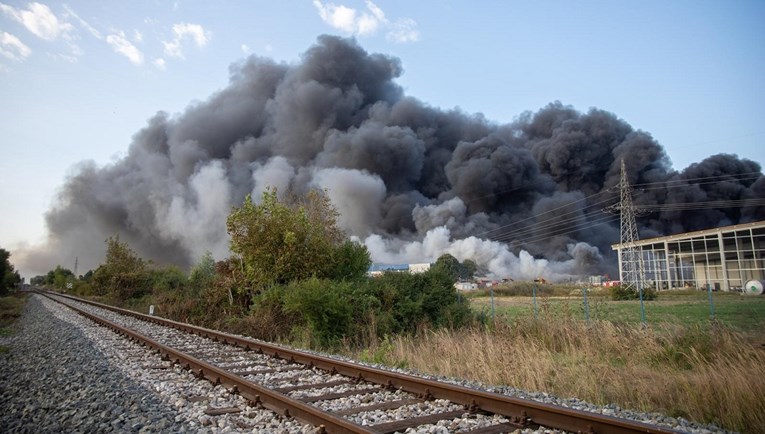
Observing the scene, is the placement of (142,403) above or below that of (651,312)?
below

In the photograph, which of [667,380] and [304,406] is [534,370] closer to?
[667,380]

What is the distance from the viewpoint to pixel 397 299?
13227mm

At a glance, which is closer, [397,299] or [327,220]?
[397,299]

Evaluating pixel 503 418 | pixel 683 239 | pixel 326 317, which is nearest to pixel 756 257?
pixel 683 239

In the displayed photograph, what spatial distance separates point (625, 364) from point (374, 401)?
4.45 meters

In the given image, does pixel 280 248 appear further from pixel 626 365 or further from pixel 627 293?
pixel 627 293

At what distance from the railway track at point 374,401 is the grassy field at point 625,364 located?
149 cm

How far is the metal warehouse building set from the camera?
121 ft

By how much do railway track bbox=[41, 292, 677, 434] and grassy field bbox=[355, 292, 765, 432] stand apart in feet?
4.90

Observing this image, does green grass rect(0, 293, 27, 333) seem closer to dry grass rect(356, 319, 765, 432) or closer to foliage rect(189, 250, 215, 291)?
foliage rect(189, 250, 215, 291)

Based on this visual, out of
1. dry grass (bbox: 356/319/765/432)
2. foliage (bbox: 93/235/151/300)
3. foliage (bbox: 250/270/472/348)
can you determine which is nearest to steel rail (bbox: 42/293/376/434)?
dry grass (bbox: 356/319/765/432)

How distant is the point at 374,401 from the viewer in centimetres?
552

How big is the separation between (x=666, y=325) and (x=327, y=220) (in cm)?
1606

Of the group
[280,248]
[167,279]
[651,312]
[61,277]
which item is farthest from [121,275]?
[61,277]
